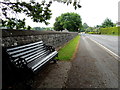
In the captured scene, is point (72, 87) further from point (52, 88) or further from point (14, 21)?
point (14, 21)

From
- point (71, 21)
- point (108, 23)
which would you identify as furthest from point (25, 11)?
point (108, 23)

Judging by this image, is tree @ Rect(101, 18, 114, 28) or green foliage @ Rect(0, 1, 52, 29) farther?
tree @ Rect(101, 18, 114, 28)

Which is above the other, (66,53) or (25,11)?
(25,11)

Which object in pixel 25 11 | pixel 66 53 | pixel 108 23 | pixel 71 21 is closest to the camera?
pixel 25 11

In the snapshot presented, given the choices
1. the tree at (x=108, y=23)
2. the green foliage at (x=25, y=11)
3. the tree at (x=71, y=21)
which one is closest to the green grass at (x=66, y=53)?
the green foliage at (x=25, y=11)

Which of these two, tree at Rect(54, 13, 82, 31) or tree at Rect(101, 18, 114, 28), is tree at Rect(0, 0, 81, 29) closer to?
tree at Rect(54, 13, 82, 31)

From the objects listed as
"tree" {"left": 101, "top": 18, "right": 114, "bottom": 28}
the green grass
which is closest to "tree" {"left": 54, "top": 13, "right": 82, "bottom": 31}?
the green grass

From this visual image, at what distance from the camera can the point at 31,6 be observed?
361 cm

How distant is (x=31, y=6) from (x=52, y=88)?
271 cm

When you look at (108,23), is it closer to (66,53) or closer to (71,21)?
(71,21)

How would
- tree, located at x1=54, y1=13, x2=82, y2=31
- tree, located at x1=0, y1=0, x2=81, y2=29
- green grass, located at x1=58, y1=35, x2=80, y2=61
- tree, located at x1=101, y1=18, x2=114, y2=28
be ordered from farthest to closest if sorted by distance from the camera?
tree, located at x1=101, y1=18, x2=114, y2=28 → tree, located at x1=54, y1=13, x2=82, y2=31 → green grass, located at x1=58, y1=35, x2=80, y2=61 → tree, located at x1=0, y1=0, x2=81, y2=29

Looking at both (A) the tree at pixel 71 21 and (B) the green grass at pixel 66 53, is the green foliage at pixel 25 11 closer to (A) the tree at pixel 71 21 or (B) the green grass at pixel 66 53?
(B) the green grass at pixel 66 53

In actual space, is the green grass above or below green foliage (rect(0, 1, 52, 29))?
below

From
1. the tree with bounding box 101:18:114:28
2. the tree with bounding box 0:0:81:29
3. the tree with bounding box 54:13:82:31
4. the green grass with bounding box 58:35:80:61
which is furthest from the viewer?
the tree with bounding box 101:18:114:28
